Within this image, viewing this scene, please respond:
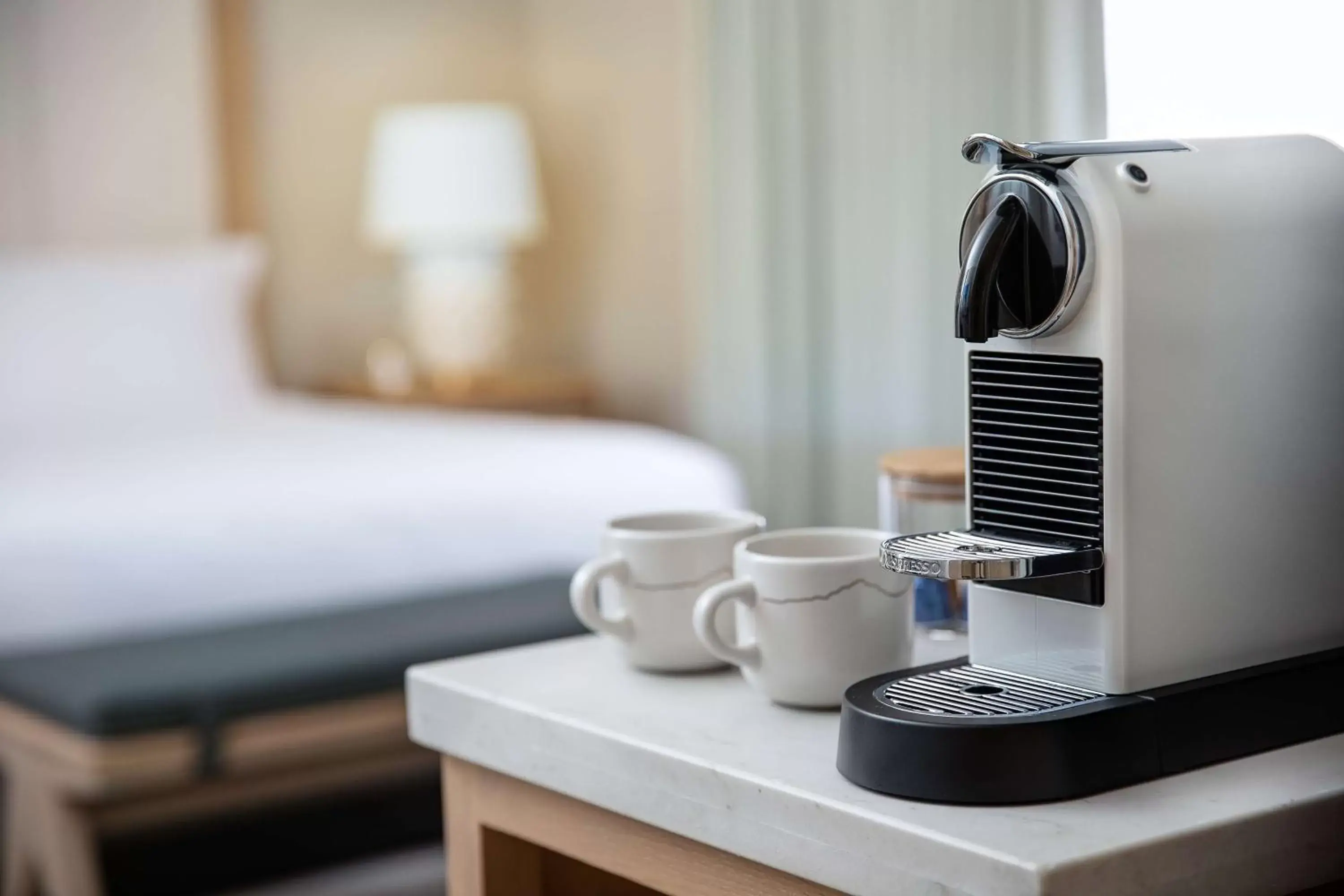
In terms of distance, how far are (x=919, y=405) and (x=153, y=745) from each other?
1843 mm

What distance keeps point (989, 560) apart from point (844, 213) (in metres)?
2.68

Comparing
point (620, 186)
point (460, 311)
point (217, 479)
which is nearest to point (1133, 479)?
point (217, 479)

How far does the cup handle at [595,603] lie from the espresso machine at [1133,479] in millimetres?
200

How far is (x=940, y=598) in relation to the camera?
109cm

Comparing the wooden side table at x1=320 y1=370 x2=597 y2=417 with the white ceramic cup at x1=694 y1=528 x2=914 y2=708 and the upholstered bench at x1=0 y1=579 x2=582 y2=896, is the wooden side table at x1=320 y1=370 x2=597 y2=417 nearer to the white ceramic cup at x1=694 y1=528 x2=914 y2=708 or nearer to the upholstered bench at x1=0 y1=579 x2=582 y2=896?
the upholstered bench at x1=0 y1=579 x2=582 y2=896

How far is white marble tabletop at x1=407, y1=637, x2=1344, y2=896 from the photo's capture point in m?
0.65

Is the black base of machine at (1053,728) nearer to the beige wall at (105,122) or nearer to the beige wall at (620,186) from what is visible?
the beige wall at (620,186)

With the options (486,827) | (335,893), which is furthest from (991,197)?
(335,893)

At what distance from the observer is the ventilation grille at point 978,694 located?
742 mm

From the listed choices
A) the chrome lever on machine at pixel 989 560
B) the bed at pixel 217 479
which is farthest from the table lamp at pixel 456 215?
the chrome lever on machine at pixel 989 560

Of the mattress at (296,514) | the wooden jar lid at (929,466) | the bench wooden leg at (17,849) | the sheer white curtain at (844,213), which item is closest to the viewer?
the wooden jar lid at (929,466)

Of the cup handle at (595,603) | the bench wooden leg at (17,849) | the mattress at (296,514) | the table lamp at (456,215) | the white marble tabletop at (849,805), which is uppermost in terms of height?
the table lamp at (456,215)

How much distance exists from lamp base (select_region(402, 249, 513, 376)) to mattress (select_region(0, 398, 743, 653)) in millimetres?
1197

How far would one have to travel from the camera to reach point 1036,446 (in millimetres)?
781
